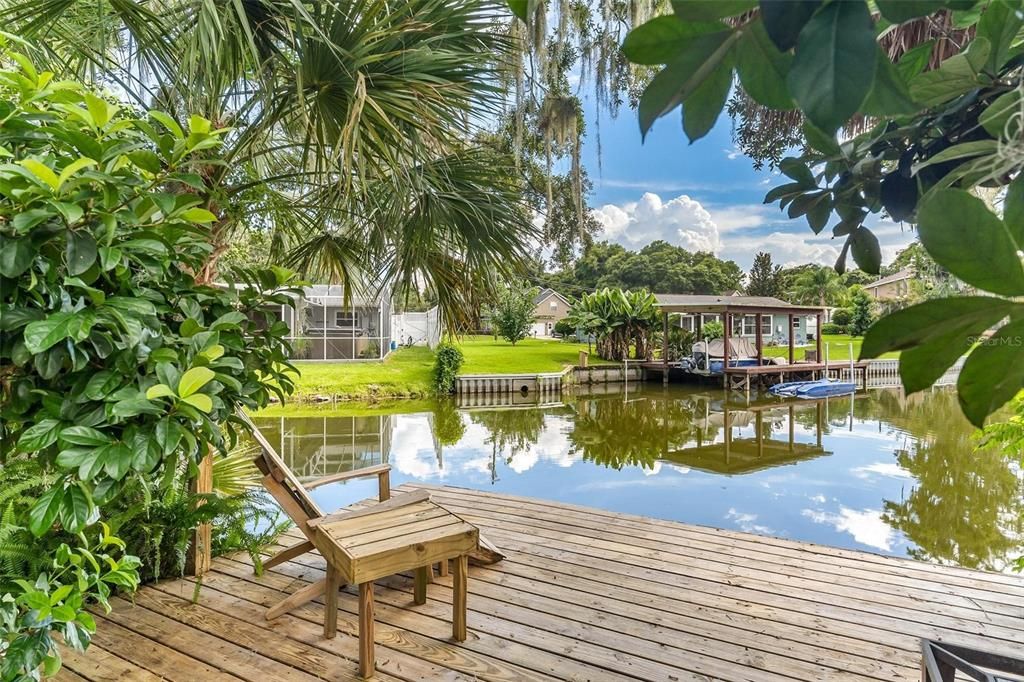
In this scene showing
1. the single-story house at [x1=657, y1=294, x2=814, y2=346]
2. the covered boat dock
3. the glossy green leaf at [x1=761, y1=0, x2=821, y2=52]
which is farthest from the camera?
the single-story house at [x1=657, y1=294, x2=814, y2=346]

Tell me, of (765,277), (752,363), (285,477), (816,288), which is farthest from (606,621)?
(765,277)

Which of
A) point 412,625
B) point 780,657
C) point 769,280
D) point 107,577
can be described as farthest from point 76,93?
point 769,280

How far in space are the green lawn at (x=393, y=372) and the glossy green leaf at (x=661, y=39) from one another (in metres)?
9.63

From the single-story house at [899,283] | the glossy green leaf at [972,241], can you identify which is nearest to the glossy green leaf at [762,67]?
the glossy green leaf at [972,241]

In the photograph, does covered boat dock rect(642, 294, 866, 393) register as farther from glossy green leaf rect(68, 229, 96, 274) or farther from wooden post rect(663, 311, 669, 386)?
glossy green leaf rect(68, 229, 96, 274)

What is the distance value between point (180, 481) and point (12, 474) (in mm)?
728

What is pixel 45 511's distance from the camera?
127 cm

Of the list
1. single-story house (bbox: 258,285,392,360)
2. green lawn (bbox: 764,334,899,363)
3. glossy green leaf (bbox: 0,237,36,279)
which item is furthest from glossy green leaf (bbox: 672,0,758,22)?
green lawn (bbox: 764,334,899,363)

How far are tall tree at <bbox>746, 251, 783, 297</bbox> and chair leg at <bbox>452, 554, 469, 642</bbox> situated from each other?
33647mm

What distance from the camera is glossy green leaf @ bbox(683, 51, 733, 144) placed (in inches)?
16.4

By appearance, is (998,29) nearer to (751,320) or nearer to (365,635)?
(365,635)

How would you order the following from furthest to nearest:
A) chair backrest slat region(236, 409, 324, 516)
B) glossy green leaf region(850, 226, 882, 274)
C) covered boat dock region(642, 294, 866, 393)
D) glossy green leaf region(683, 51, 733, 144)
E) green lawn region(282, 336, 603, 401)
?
1. covered boat dock region(642, 294, 866, 393)
2. green lawn region(282, 336, 603, 401)
3. chair backrest slat region(236, 409, 324, 516)
4. glossy green leaf region(850, 226, 882, 274)
5. glossy green leaf region(683, 51, 733, 144)

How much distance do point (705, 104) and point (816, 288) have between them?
→ 112 feet

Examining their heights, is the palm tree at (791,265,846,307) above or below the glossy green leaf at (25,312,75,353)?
above
